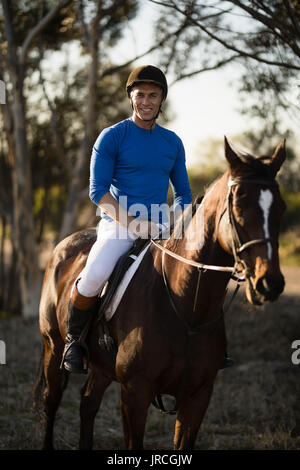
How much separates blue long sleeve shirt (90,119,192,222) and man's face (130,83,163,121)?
0.36ft

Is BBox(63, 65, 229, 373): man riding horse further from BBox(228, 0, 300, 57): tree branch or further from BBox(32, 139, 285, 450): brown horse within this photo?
BBox(228, 0, 300, 57): tree branch

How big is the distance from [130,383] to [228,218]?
1281 millimetres

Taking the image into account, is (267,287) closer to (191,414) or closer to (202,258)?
(202,258)

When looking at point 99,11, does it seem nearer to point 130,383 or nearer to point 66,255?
point 66,255

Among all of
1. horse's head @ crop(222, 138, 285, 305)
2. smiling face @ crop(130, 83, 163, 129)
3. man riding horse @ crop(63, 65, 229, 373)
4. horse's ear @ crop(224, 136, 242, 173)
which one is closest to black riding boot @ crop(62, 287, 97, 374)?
man riding horse @ crop(63, 65, 229, 373)

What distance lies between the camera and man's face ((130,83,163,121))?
3.56 meters

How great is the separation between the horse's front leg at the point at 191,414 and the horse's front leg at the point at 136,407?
0.31 meters

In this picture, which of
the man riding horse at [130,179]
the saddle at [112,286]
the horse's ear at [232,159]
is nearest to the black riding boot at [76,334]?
the man riding horse at [130,179]

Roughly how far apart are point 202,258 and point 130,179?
0.90 metres

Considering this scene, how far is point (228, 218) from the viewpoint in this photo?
270 centimetres

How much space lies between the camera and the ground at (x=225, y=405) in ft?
16.5
